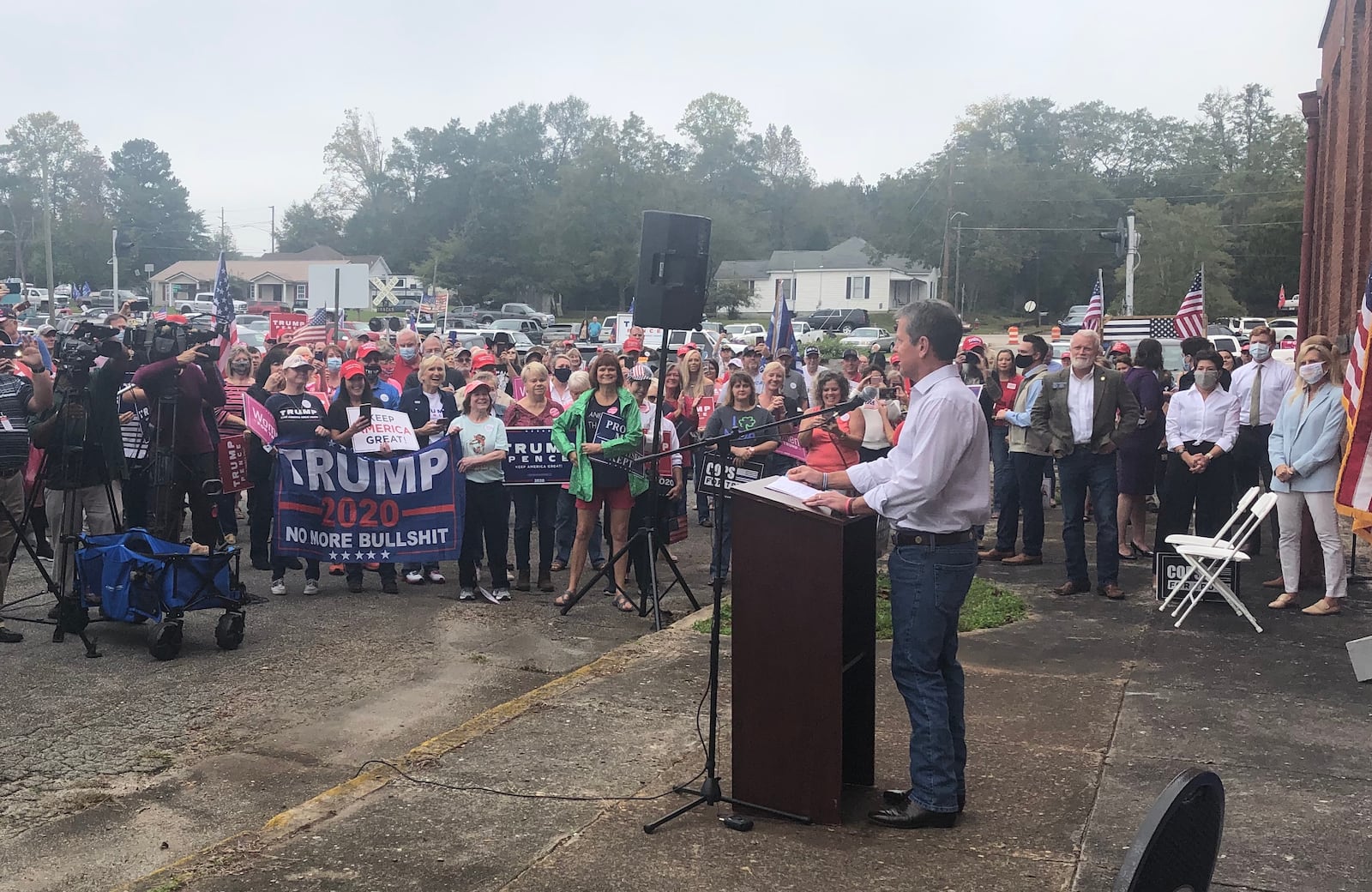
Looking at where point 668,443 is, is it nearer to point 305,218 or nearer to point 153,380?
point 153,380

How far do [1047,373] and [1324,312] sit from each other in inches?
576

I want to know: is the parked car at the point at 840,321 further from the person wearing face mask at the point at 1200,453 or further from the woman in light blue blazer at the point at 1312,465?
the woman in light blue blazer at the point at 1312,465

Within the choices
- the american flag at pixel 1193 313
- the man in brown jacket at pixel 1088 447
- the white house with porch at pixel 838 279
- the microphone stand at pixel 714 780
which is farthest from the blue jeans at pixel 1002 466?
the white house with porch at pixel 838 279

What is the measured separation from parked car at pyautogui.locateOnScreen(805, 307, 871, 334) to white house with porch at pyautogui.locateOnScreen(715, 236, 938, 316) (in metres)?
19.1

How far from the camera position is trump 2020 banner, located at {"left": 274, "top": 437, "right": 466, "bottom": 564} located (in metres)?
9.95

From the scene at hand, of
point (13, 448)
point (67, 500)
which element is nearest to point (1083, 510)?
point (67, 500)

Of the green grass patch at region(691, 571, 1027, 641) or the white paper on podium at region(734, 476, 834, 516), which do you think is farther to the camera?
the green grass patch at region(691, 571, 1027, 641)

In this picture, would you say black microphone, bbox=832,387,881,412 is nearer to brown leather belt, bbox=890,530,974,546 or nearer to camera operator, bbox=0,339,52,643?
brown leather belt, bbox=890,530,974,546

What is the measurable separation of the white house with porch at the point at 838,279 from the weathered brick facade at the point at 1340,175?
69115 mm

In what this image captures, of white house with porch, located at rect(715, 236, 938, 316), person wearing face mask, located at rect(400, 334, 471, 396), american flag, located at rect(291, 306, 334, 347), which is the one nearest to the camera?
person wearing face mask, located at rect(400, 334, 471, 396)

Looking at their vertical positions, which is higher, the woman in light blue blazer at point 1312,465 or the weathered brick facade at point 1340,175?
the weathered brick facade at point 1340,175

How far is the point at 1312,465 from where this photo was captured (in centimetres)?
844

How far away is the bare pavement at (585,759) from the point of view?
14.3 feet

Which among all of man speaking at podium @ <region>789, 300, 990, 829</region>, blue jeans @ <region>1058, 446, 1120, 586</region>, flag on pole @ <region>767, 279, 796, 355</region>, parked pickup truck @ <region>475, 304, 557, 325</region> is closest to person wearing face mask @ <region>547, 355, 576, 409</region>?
flag on pole @ <region>767, 279, 796, 355</region>
